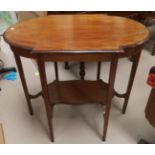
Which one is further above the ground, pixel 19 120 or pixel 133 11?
pixel 133 11

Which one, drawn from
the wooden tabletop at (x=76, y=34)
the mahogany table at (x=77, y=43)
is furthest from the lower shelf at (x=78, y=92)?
the wooden tabletop at (x=76, y=34)

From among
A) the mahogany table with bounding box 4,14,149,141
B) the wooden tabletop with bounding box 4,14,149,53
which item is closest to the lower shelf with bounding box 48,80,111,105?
the mahogany table with bounding box 4,14,149,141

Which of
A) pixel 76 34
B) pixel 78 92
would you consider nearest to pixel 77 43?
pixel 76 34

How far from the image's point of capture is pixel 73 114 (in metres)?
1.63

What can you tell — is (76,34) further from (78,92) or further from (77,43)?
(78,92)

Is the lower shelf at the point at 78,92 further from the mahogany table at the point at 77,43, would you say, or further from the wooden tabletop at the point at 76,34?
the wooden tabletop at the point at 76,34

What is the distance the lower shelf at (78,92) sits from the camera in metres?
1.37

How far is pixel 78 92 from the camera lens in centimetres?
145

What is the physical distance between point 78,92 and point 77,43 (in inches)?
21.2

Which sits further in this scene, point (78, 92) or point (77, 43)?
point (78, 92)

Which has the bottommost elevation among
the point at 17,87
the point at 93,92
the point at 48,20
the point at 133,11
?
the point at 17,87

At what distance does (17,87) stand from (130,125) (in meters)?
1.18

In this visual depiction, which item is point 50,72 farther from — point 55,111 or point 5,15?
point 5,15

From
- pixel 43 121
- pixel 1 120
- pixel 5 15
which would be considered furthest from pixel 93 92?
pixel 5 15
